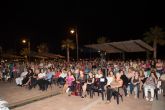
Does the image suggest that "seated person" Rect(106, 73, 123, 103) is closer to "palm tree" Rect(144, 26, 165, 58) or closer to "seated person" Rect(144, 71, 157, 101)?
"seated person" Rect(144, 71, 157, 101)

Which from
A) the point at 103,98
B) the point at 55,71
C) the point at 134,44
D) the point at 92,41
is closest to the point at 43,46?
the point at 92,41

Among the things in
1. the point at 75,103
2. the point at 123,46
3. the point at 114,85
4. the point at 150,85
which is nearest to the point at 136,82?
the point at 150,85

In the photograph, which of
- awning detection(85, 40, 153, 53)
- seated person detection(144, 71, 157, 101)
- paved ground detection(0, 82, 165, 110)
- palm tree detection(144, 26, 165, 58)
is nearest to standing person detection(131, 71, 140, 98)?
paved ground detection(0, 82, 165, 110)

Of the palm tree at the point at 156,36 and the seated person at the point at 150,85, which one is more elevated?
the palm tree at the point at 156,36

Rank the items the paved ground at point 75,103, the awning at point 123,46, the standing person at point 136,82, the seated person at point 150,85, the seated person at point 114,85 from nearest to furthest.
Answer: the paved ground at point 75,103, the seated person at point 114,85, the seated person at point 150,85, the standing person at point 136,82, the awning at point 123,46

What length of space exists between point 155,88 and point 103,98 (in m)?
2.42

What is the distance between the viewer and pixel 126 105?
11.3m

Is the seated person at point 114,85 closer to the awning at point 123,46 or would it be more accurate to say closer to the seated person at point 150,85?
the seated person at point 150,85

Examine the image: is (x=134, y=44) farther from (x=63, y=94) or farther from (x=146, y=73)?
(x=63, y=94)

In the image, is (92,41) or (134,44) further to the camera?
(92,41)

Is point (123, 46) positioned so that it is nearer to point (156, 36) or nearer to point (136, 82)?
point (136, 82)

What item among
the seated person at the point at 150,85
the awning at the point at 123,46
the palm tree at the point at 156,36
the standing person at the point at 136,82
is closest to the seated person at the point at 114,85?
the standing person at the point at 136,82

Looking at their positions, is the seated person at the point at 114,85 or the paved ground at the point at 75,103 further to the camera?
the seated person at the point at 114,85

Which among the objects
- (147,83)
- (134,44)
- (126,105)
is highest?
(134,44)
